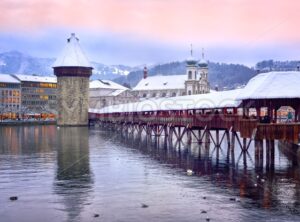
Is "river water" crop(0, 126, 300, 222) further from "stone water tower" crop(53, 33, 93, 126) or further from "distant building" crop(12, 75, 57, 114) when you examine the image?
"distant building" crop(12, 75, 57, 114)

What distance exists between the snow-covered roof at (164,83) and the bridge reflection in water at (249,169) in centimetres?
11523

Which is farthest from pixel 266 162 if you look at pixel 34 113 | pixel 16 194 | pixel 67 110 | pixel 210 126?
pixel 34 113

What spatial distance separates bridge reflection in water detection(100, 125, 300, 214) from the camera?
24.8 meters

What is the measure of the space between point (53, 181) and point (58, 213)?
8.07 meters

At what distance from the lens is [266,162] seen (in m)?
36.1

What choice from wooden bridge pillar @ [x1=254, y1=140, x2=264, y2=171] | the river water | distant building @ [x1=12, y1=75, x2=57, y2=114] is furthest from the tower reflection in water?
distant building @ [x1=12, y1=75, x2=57, y2=114]

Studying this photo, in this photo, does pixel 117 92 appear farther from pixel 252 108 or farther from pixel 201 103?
pixel 252 108

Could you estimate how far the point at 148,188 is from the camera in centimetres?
2700

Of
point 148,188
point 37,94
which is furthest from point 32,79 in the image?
point 148,188

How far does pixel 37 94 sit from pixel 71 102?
6247 cm

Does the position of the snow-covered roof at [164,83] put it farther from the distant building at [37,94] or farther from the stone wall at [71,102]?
the stone wall at [71,102]

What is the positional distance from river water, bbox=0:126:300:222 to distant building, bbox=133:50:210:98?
11456cm

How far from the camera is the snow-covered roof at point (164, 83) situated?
166350mm

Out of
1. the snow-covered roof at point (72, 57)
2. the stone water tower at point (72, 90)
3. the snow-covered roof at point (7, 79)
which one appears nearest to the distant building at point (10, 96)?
the snow-covered roof at point (7, 79)
